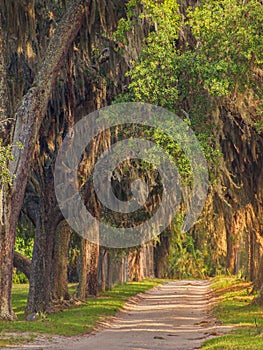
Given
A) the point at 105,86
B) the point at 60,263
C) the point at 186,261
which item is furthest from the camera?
the point at 186,261

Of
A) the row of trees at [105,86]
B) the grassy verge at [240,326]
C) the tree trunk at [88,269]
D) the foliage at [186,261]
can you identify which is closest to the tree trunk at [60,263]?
the row of trees at [105,86]

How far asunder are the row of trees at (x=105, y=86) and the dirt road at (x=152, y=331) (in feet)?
8.88

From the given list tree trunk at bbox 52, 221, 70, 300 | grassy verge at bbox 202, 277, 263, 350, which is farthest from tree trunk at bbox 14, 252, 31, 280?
grassy verge at bbox 202, 277, 263, 350

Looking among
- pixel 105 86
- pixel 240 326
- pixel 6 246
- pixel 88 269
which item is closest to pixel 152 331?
pixel 240 326

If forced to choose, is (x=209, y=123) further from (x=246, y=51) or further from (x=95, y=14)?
(x=95, y=14)

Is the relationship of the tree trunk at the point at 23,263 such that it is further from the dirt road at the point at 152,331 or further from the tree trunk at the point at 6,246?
the tree trunk at the point at 6,246

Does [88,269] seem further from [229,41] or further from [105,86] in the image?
[229,41]

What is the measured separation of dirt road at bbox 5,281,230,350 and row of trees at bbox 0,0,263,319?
271 centimetres

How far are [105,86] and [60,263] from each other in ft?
22.0

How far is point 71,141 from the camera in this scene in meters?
24.9

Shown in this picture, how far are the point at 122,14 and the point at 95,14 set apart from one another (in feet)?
3.74

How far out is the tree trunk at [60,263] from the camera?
27.6 m

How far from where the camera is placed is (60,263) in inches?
1094

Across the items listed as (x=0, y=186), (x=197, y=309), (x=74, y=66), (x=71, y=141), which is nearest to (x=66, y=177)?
(x=71, y=141)
